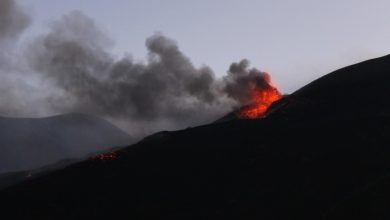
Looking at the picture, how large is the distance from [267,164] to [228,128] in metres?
17.7

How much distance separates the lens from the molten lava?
10312 cm

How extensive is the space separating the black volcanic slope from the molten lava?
20.0m

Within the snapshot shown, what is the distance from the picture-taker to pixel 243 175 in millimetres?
60500

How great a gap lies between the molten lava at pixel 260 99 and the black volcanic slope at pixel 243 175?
788 inches

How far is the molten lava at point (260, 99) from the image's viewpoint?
338ft

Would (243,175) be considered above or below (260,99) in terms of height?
below

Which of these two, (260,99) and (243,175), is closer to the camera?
(243,175)

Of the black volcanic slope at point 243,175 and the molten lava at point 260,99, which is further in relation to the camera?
the molten lava at point 260,99

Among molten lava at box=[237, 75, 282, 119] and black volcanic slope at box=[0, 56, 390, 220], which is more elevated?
molten lava at box=[237, 75, 282, 119]

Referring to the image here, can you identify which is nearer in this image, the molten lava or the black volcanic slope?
the black volcanic slope

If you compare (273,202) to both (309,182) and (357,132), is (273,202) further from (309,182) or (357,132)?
(357,132)

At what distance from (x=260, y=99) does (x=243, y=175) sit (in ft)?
201

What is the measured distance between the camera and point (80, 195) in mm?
60938

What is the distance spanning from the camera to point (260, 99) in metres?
120
